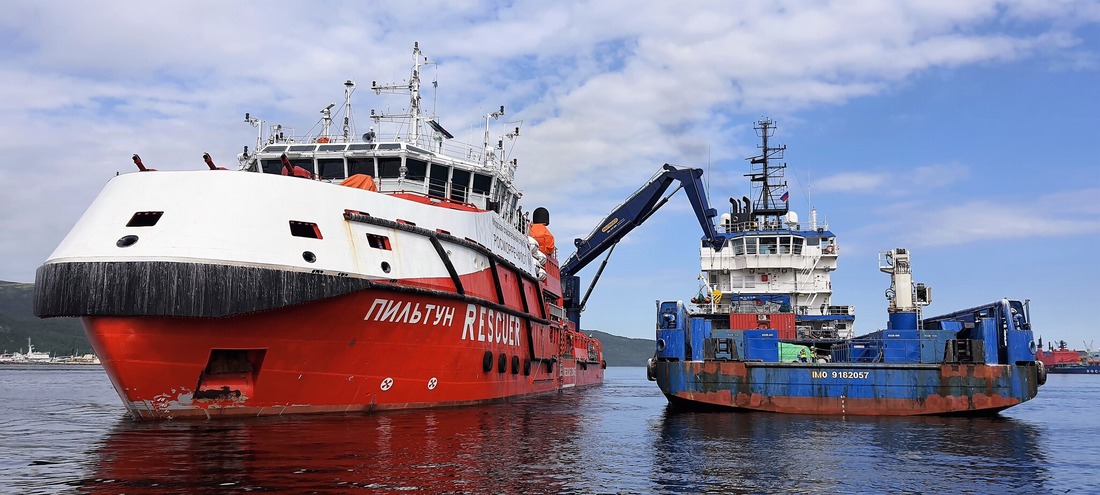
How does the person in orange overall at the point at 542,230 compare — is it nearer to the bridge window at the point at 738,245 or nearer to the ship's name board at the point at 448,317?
the bridge window at the point at 738,245

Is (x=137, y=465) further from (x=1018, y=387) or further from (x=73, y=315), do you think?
(x=1018, y=387)

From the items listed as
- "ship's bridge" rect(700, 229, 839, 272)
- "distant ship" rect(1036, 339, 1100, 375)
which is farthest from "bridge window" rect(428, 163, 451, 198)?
"distant ship" rect(1036, 339, 1100, 375)

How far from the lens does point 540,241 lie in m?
32.6

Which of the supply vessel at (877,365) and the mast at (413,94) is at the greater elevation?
the mast at (413,94)

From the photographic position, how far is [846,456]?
1252 cm

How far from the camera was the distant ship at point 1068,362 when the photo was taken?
377ft

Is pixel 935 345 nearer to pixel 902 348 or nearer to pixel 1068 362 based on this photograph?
pixel 902 348

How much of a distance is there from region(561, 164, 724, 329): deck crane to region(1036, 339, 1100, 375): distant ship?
100048 mm

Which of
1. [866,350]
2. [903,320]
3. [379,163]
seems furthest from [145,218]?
[903,320]

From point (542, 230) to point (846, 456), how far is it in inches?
849

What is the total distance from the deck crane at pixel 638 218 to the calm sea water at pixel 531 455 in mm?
16488

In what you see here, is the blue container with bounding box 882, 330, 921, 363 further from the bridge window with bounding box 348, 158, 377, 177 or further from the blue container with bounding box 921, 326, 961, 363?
the bridge window with bounding box 348, 158, 377, 177

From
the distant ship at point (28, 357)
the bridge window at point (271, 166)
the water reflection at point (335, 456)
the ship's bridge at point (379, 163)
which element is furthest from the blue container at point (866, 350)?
the distant ship at point (28, 357)

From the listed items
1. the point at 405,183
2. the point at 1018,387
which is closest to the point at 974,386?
the point at 1018,387
